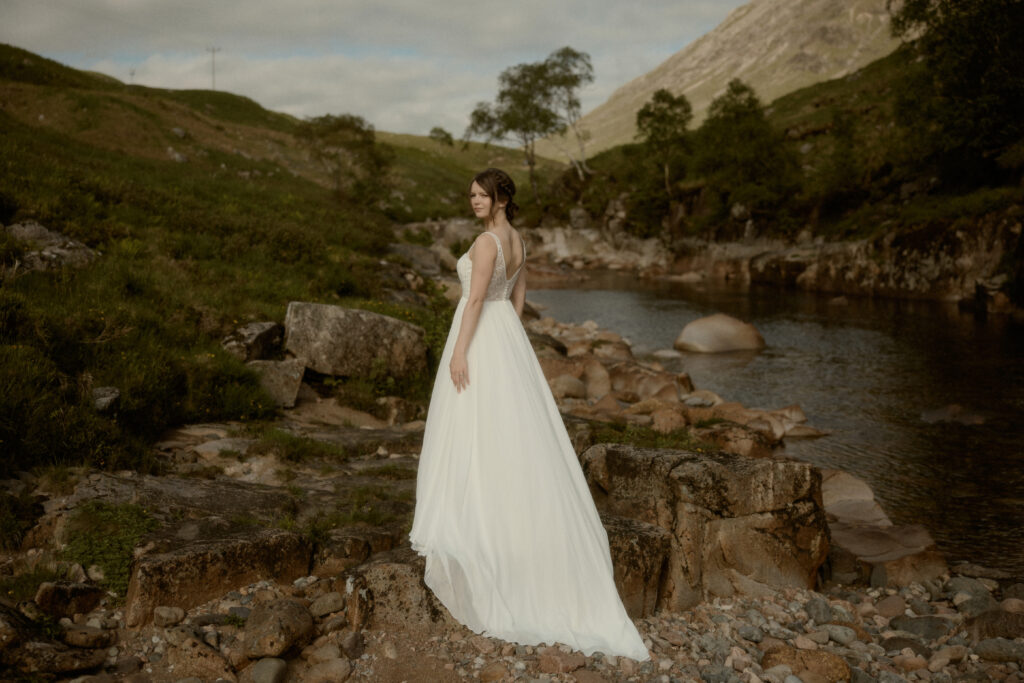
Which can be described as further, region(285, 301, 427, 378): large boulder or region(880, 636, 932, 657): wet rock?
region(285, 301, 427, 378): large boulder

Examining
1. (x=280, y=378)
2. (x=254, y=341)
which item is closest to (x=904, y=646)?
(x=280, y=378)

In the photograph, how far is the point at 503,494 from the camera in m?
5.68

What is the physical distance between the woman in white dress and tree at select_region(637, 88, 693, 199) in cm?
5464

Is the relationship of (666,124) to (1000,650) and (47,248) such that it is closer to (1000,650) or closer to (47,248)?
(47,248)

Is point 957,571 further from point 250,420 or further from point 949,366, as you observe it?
point 949,366

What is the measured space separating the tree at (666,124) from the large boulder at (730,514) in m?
53.7

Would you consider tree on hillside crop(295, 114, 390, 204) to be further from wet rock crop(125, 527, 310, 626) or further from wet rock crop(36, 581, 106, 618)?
wet rock crop(36, 581, 106, 618)

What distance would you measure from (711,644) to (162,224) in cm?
1544

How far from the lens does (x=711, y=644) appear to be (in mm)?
5680

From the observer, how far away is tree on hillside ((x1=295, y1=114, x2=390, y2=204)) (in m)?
45.8

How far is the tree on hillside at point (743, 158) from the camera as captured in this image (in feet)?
153

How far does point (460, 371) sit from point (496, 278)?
0.86 meters

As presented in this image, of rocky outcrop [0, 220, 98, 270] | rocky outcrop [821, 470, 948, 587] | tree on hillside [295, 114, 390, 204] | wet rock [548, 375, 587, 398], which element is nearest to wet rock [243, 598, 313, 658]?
rocky outcrop [821, 470, 948, 587]

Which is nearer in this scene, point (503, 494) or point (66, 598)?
point (66, 598)
